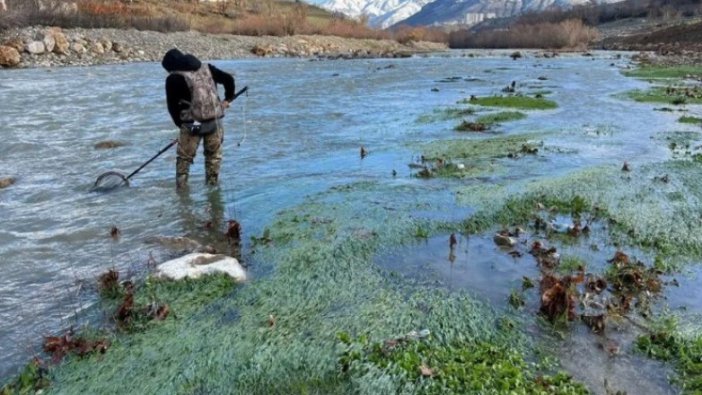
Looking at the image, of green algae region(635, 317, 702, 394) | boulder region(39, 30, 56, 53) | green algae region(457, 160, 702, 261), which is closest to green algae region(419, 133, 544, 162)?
green algae region(457, 160, 702, 261)

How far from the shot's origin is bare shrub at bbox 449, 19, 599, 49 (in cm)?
9488

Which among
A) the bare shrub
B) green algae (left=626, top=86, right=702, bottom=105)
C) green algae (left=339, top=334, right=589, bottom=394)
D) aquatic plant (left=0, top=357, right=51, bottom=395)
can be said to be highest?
the bare shrub

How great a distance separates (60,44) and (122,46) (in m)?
7.47

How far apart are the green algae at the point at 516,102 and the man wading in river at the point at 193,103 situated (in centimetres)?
1523

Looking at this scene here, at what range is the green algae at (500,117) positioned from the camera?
19906 millimetres

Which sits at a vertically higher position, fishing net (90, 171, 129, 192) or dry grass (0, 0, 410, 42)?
dry grass (0, 0, 410, 42)

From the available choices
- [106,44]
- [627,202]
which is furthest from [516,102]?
[106,44]

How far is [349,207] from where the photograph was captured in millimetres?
10586

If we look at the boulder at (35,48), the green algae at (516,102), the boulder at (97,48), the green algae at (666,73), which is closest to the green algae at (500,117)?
the green algae at (516,102)

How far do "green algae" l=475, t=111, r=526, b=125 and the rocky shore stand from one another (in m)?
37.3

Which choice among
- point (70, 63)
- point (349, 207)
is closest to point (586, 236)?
point (349, 207)

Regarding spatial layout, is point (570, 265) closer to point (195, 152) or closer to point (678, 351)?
point (678, 351)

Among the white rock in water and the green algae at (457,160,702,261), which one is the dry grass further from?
the green algae at (457,160,702,261)

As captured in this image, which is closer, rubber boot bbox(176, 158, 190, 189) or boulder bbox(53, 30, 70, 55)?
rubber boot bbox(176, 158, 190, 189)
